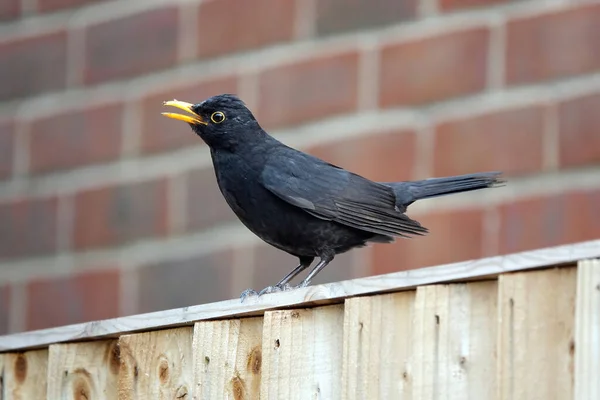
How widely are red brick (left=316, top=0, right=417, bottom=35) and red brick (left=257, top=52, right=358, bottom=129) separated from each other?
146mm

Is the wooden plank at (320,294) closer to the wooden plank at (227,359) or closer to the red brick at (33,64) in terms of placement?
the wooden plank at (227,359)

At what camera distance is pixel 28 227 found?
7.29 meters

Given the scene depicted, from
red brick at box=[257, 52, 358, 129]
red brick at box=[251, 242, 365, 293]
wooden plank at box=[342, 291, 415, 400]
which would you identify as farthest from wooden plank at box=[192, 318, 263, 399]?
red brick at box=[257, 52, 358, 129]

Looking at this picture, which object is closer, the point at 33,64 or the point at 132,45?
the point at 132,45

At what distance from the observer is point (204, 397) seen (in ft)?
12.8

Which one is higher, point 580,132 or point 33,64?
point 33,64

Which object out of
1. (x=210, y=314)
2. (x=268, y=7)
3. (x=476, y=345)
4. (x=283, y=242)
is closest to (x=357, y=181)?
(x=283, y=242)

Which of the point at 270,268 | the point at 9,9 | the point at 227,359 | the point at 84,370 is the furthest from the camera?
the point at 9,9

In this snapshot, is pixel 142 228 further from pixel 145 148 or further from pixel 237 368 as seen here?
pixel 237 368

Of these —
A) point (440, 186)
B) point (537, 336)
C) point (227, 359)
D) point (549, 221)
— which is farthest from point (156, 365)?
point (549, 221)

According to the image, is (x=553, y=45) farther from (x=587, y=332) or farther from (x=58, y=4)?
(x=58, y=4)

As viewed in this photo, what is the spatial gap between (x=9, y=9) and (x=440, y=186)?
3093 mm

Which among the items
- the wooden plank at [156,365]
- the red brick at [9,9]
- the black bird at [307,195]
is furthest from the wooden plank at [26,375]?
the red brick at [9,9]

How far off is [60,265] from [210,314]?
3328 mm
